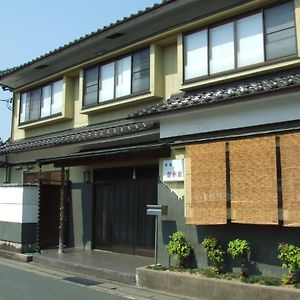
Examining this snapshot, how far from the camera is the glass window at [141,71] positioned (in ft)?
47.3

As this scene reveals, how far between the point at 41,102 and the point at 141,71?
6507mm

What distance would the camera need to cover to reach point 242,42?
38.3 ft

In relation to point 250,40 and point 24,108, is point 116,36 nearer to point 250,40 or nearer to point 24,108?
point 250,40

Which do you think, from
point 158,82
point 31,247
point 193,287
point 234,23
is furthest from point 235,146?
point 31,247

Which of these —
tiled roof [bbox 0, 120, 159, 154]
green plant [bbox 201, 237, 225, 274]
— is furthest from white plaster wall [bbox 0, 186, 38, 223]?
green plant [bbox 201, 237, 225, 274]

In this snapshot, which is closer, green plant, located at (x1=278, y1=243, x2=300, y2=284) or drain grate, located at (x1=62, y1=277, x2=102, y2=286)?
green plant, located at (x1=278, y1=243, x2=300, y2=284)

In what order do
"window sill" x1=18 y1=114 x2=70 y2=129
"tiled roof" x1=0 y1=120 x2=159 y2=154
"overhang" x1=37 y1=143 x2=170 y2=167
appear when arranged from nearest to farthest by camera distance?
"overhang" x1=37 y1=143 x2=170 y2=167, "tiled roof" x1=0 y1=120 x2=159 y2=154, "window sill" x1=18 y1=114 x2=70 y2=129

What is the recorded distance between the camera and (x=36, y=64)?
18438 mm

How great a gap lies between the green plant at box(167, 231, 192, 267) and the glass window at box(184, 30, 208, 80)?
15.5ft

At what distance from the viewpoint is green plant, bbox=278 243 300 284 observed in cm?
824

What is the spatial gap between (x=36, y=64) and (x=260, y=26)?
10444 mm

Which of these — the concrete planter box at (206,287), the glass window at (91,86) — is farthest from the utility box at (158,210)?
the glass window at (91,86)

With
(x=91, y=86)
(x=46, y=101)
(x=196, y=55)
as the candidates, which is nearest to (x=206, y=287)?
(x=196, y=55)

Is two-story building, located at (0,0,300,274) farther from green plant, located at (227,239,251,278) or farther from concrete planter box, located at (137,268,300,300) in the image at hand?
concrete planter box, located at (137,268,300,300)
